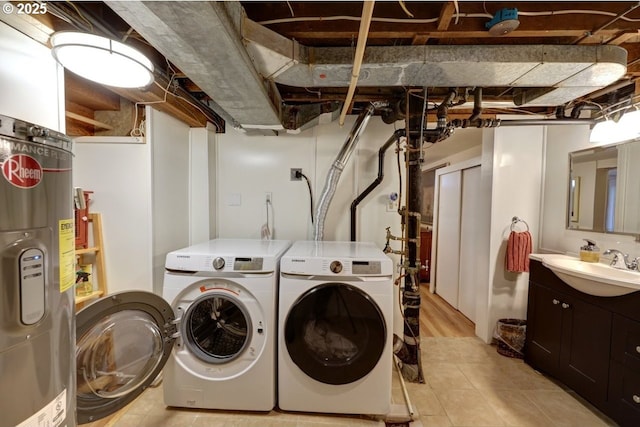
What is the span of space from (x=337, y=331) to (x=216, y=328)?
0.86m

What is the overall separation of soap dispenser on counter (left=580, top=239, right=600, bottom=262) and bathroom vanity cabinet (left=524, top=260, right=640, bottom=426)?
0.28 metres

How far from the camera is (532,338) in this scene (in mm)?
2152

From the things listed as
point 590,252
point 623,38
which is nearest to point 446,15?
point 623,38

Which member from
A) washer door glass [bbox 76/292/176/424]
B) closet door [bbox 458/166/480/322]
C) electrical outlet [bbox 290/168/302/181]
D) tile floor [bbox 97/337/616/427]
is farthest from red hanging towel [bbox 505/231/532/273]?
washer door glass [bbox 76/292/176/424]

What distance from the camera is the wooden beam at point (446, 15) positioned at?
1.06m

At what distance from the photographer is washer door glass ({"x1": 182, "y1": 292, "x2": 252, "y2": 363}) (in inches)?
62.0

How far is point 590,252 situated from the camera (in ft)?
6.39

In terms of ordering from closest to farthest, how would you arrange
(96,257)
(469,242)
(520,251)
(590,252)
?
(96,257) < (590,252) < (520,251) < (469,242)

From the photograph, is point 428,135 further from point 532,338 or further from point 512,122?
point 532,338

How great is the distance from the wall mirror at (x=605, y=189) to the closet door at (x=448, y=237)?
3.82 ft

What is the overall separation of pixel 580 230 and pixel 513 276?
0.65m

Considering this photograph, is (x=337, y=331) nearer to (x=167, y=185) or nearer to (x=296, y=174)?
(x=296, y=174)

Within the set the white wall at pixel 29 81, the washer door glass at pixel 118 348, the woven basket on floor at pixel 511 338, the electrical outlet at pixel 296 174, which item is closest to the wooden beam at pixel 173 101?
the white wall at pixel 29 81

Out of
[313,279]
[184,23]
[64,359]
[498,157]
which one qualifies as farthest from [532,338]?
[184,23]
